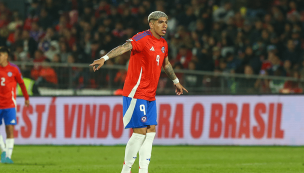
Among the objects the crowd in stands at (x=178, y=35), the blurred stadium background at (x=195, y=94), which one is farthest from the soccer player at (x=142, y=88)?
the crowd in stands at (x=178, y=35)

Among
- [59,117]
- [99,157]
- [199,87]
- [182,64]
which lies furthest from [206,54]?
[99,157]

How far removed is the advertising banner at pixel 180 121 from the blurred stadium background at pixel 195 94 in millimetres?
28

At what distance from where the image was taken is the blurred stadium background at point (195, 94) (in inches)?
500

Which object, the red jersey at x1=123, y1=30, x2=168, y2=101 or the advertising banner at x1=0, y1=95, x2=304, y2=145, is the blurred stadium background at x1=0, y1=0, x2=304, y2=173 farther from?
the red jersey at x1=123, y1=30, x2=168, y2=101

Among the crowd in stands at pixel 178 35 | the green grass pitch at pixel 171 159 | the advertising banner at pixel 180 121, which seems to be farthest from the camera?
the crowd in stands at pixel 178 35

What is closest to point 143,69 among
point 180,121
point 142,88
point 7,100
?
point 142,88

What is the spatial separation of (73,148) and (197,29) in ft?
23.4

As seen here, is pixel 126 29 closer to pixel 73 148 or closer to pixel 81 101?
pixel 81 101

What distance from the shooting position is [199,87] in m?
15.5

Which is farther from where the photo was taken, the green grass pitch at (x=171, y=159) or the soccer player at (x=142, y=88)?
the green grass pitch at (x=171, y=159)

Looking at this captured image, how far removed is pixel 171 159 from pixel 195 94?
375cm

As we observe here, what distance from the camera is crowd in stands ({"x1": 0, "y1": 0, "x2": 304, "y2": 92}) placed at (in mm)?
16016

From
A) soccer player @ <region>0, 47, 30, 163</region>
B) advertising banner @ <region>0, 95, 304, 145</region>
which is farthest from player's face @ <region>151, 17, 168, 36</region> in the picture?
advertising banner @ <region>0, 95, 304, 145</region>

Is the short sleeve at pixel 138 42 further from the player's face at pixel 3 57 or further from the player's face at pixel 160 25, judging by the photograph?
the player's face at pixel 3 57
